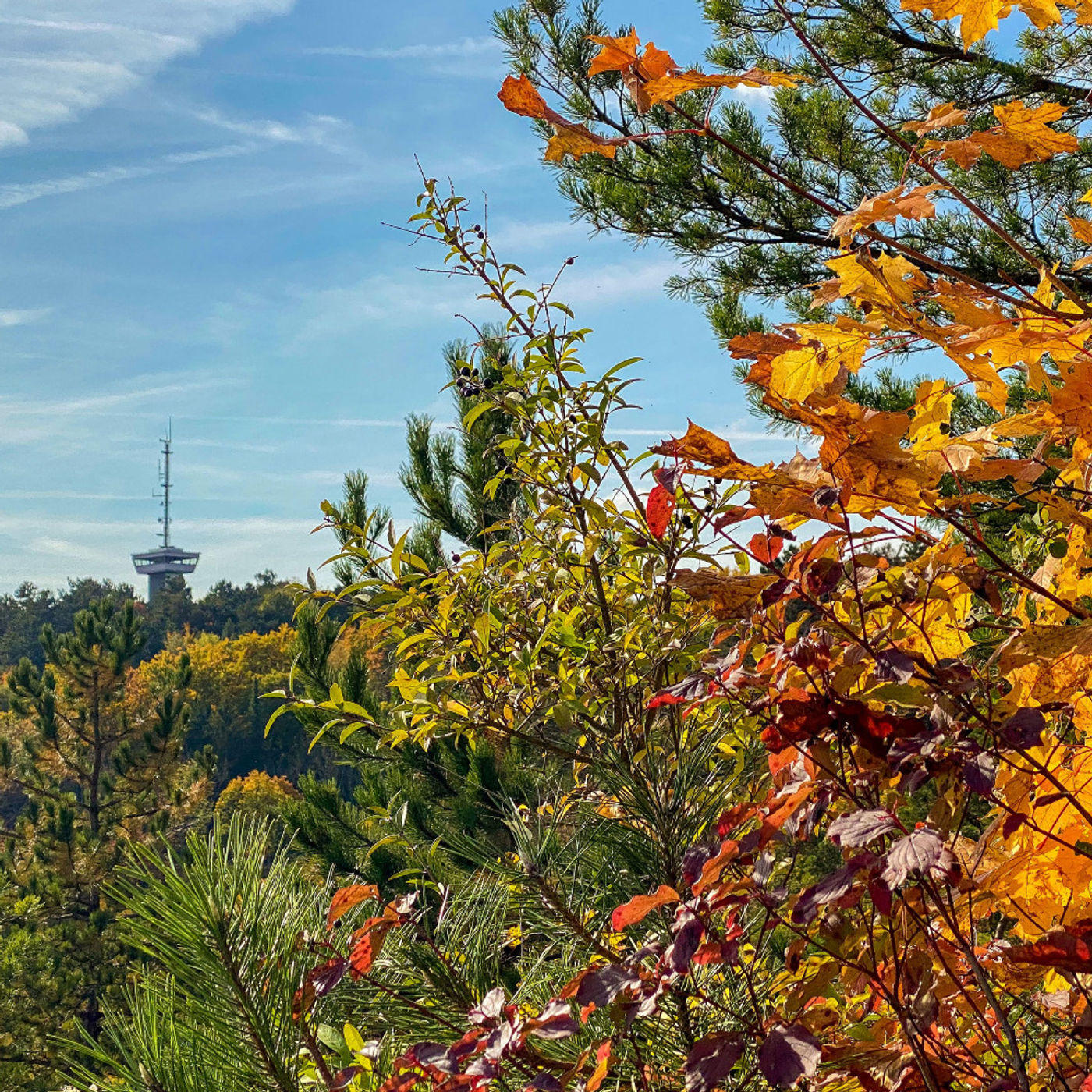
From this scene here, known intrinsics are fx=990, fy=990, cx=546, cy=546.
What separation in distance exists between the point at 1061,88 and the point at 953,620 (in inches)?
162

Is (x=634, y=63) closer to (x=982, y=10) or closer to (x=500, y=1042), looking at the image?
(x=982, y=10)

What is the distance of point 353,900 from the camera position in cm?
101

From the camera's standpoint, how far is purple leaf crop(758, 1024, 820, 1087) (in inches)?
28.2

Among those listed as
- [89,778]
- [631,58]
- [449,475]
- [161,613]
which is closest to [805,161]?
[449,475]

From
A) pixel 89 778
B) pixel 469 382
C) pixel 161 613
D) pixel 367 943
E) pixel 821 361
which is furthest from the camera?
pixel 161 613

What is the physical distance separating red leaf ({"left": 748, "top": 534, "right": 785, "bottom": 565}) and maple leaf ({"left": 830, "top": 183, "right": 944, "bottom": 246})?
25 cm

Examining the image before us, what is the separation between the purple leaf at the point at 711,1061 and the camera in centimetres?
73

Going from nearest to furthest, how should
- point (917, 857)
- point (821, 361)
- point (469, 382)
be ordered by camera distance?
point (917, 857) < point (821, 361) < point (469, 382)

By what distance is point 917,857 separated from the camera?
2.10 ft

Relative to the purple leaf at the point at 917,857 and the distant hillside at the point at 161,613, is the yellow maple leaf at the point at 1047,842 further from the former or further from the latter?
the distant hillside at the point at 161,613

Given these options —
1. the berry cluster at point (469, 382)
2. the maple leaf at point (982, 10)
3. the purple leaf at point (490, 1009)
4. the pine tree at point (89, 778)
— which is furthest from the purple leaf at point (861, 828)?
the pine tree at point (89, 778)

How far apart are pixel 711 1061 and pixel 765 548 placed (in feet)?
1.39

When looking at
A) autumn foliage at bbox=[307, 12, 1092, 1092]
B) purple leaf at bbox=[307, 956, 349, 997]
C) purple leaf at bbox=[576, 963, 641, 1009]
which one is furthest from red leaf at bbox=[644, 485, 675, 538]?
purple leaf at bbox=[307, 956, 349, 997]

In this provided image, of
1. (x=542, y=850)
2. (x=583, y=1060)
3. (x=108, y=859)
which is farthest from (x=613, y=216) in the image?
(x=108, y=859)
